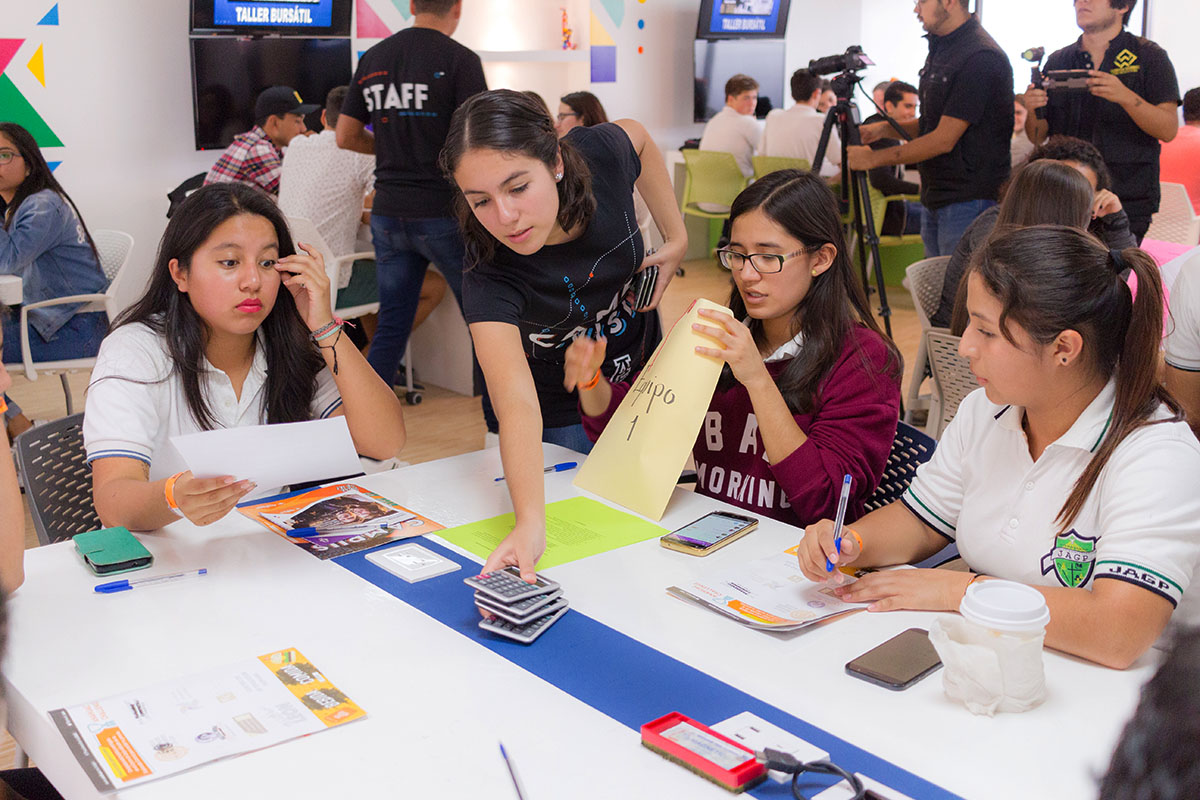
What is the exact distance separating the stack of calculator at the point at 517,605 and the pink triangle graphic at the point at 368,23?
5.36 m

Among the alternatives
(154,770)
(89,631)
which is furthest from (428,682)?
(89,631)

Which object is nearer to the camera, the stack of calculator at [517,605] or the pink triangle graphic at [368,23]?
the stack of calculator at [517,605]

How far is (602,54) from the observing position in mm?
7664

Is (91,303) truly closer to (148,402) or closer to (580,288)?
(148,402)

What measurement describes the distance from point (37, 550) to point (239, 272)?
56 cm

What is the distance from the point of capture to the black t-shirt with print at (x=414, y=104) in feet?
12.2

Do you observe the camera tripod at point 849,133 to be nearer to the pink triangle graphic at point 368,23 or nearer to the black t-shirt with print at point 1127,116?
the black t-shirt with print at point 1127,116

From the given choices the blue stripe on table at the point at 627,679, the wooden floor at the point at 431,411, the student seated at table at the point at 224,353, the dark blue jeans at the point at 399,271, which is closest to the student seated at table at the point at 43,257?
the wooden floor at the point at 431,411

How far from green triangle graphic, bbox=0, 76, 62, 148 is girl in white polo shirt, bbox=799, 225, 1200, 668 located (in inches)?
189

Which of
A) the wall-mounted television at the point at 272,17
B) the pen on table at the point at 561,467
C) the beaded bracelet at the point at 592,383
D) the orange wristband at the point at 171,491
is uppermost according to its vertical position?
the wall-mounted television at the point at 272,17

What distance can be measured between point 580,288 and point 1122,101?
2.66 meters

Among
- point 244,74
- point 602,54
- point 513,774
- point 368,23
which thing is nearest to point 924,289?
point 513,774

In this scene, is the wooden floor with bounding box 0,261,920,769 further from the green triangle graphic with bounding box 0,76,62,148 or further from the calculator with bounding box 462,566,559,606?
the calculator with bounding box 462,566,559,606

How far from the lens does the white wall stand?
16.8 feet
